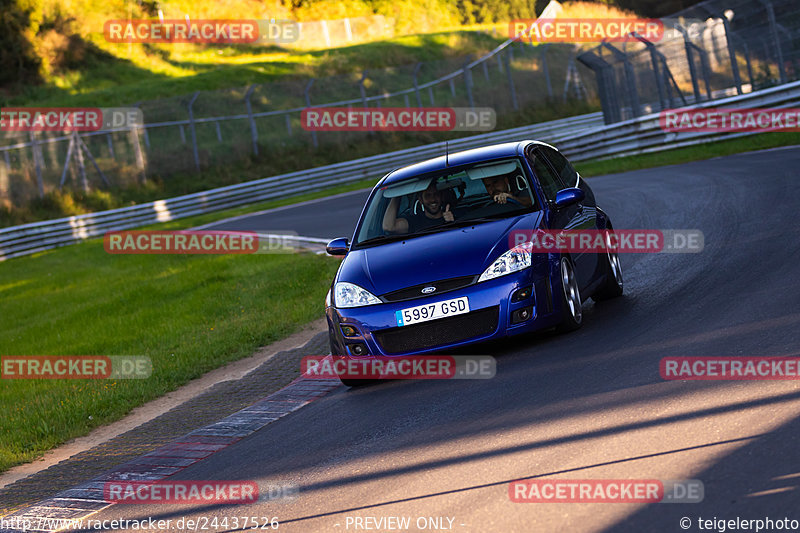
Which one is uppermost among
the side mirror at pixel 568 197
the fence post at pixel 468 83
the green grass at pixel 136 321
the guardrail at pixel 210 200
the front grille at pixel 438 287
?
the fence post at pixel 468 83

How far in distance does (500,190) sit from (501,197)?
88 mm

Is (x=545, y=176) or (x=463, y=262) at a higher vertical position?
(x=545, y=176)

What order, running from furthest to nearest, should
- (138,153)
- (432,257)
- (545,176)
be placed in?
(138,153) < (545,176) < (432,257)

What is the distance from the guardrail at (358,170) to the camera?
22.8m

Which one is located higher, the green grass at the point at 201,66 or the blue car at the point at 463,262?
the green grass at the point at 201,66

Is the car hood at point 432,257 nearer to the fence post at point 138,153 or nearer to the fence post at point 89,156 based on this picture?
the fence post at point 89,156

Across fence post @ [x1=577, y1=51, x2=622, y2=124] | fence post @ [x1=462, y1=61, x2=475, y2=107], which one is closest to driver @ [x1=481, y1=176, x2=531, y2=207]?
fence post @ [x1=577, y1=51, x2=622, y2=124]

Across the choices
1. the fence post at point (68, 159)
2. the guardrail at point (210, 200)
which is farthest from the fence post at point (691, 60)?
the fence post at point (68, 159)

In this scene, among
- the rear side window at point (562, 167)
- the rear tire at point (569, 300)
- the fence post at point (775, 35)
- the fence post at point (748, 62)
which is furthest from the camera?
the fence post at point (748, 62)

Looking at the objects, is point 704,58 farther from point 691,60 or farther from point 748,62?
point 748,62

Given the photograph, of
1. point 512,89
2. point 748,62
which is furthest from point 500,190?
point 512,89

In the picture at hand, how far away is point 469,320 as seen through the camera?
7000mm

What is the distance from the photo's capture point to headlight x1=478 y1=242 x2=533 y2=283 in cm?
708

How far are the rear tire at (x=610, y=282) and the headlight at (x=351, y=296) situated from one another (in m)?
2.20
